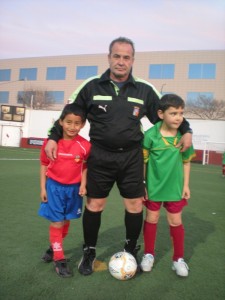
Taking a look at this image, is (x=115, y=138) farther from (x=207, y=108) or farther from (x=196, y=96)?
(x=196, y=96)

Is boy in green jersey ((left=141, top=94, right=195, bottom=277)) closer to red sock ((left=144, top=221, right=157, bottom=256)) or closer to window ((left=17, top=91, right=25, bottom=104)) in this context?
red sock ((left=144, top=221, right=157, bottom=256))

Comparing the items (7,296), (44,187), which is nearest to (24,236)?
(44,187)

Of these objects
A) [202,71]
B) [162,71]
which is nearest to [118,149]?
[202,71]

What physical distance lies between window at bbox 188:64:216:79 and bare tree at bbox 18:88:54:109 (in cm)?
2018

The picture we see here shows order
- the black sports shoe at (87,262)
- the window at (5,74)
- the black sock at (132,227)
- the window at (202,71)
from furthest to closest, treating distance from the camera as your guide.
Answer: the window at (5,74), the window at (202,71), the black sock at (132,227), the black sports shoe at (87,262)

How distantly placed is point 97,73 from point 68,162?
45936mm

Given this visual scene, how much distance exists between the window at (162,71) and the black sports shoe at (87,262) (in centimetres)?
4372

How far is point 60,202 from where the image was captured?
10.2ft

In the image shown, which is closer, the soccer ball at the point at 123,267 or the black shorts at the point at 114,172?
the soccer ball at the point at 123,267

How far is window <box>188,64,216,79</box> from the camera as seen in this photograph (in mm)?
42688

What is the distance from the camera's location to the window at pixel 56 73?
51.0 metres

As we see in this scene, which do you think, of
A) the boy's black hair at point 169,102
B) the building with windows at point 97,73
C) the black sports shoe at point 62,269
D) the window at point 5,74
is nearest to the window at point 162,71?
the building with windows at point 97,73

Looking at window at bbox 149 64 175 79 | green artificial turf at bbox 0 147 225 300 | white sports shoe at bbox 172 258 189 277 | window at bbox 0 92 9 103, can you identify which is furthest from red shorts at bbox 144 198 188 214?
window at bbox 0 92 9 103

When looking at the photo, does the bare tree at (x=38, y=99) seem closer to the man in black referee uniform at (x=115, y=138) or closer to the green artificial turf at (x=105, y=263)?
the green artificial turf at (x=105, y=263)
